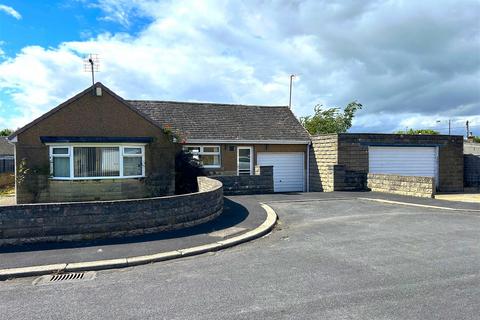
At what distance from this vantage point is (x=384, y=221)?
9.77m

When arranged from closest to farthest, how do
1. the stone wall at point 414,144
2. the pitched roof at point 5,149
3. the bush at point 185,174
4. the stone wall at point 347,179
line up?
the bush at point 185,174 → the stone wall at point 347,179 → the stone wall at point 414,144 → the pitched roof at point 5,149

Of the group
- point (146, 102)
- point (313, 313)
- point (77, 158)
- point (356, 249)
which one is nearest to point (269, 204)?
point (356, 249)

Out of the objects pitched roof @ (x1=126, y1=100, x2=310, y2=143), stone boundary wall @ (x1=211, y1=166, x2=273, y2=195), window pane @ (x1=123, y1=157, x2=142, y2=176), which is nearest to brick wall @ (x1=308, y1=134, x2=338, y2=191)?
pitched roof @ (x1=126, y1=100, x2=310, y2=143)

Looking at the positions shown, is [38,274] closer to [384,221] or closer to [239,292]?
[239,292]

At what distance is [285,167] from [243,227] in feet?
38.3

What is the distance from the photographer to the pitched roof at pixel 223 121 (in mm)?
19248

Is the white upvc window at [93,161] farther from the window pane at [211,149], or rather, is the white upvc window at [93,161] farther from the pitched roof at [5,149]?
the pitched roof at [5,149]

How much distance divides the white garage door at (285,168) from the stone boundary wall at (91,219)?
444 inches

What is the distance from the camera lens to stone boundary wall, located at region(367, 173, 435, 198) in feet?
47.4

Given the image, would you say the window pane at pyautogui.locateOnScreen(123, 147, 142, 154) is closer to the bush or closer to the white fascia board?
the bush

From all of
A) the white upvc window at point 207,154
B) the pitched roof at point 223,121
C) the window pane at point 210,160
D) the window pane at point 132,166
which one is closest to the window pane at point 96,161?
the window pane at point 132,166

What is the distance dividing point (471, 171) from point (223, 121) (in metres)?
13.7

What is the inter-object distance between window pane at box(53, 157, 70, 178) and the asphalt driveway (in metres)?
9.24

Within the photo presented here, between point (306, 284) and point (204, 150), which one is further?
point (204, 150)
